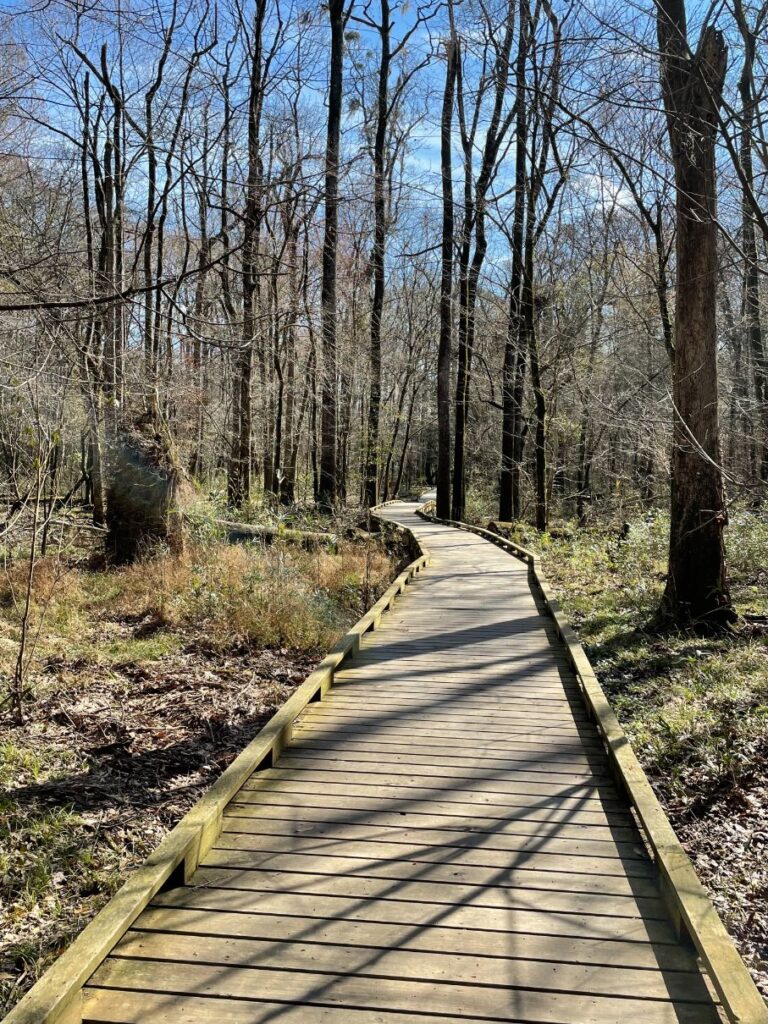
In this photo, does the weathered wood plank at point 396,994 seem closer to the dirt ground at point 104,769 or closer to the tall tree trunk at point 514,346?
the dirt ground at point 104,769

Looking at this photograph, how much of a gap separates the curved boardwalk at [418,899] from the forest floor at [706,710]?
2.43ft

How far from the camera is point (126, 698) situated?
22.9 feet

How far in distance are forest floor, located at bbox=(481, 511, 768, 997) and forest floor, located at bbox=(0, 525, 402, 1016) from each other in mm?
3184

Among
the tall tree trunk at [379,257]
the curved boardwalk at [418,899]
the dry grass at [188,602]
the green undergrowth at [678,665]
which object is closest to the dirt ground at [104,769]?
the dry grass at [188,602]

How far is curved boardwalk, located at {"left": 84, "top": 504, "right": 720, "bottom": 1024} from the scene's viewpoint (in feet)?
8.34

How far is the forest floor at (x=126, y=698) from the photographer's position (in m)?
4.14

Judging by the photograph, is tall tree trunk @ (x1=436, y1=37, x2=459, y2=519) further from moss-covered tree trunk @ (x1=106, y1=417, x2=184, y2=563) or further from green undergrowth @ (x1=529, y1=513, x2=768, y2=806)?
moss-covered tree trunk @ (x1=106, y1=417, x2=184, y2=563)

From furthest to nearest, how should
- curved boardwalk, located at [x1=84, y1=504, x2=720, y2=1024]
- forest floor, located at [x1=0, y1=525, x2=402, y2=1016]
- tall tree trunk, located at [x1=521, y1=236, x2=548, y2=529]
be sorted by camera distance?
tall tree trunk, located at [x1=521, y1=236, x2=548, y2=529]
forest floor, located at [x1=0, y1=525, x2=402, y2=1016]
curved boardwalk, located at [x1=84, y1=504, x2=720, y2=1024]

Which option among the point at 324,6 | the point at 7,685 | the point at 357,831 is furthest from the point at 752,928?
the point at 324,6

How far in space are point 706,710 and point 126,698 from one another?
514 centimetres

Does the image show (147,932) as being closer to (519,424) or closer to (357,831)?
(357,831)

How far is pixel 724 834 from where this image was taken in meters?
4.68

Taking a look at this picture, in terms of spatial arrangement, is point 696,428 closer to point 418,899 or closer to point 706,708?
point 706,708

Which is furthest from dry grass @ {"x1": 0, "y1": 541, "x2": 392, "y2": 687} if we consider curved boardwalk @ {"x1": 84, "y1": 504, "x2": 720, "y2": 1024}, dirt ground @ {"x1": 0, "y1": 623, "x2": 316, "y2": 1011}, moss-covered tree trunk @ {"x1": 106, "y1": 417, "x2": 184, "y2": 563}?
curved boardwalk @ {"x1": 84, "y1": 504, "x2": 720, "y2": 1024}
